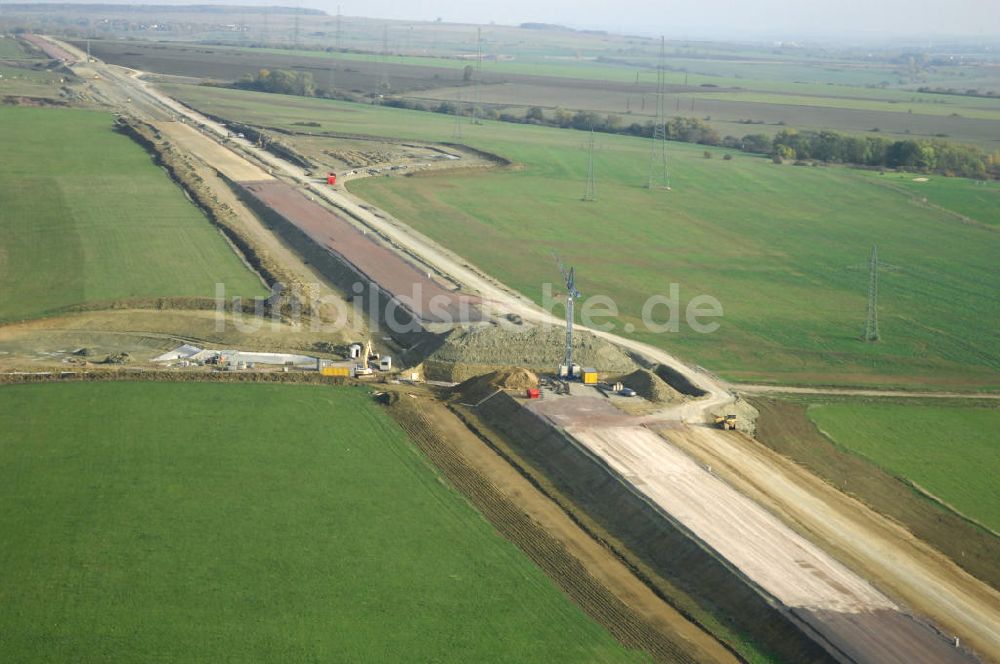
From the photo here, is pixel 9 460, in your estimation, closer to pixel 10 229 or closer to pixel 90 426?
pixel 90 426

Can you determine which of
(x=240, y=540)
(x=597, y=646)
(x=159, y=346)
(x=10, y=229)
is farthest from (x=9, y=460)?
(x=10, y=229)

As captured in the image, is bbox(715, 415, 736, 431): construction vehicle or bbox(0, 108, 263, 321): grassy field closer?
bbox(715, 415, 736, 431): construction vehicle

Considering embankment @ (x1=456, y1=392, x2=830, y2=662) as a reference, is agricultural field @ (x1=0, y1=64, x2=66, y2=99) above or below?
above

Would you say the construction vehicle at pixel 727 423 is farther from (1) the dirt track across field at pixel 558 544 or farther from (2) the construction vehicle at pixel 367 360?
(2) the construction vehicle at pixel 367 360

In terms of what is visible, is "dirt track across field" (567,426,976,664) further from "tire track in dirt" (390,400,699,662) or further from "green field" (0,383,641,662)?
"green field" (0,383,641,662)

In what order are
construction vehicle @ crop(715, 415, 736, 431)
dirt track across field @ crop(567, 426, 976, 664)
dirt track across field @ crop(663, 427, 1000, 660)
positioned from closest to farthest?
1. dirt track across field @ crop(567, 426, 976, 664)
2. dirt track across field @ crop(663, 427, 1000, 660)
3. construction vehicle @ crop(715, 415, 736, 431)

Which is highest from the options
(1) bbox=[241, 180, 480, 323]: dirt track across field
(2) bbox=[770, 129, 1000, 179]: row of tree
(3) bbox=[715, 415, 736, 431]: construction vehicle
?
(2) bbox=[770, 129, 1000, 179]: row of tree

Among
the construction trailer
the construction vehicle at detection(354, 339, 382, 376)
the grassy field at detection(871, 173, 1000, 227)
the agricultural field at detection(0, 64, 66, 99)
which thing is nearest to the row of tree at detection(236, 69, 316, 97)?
the agricultural field at detection(0, 64, 66, 99)

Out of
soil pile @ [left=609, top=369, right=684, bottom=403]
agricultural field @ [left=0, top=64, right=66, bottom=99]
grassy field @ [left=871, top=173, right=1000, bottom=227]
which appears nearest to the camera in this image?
soil pile @ [left=609, top=369, right=684, bottom=403]
